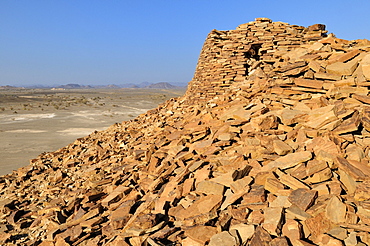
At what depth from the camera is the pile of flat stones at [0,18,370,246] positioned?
318cm

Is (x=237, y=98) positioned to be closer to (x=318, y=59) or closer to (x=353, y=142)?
(x=318, y=59)

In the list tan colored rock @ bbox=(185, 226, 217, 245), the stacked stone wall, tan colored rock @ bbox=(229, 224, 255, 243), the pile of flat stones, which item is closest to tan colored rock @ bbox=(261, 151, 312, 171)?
the pile of flat stones

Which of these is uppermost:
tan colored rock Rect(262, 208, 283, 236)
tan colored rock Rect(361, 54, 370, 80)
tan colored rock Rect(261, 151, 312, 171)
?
tan colored rock Rect(361, 54, 370, 80)

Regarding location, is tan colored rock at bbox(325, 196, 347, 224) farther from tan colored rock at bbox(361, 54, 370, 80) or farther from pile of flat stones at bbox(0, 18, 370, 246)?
tan colored rock at bbox(361, 54, 370, 80)

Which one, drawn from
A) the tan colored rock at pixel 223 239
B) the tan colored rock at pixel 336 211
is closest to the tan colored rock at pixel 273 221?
the tan colored rock at pixel 223 239

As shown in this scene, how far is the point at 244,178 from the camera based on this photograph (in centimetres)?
397

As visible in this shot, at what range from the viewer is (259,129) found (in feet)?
16.2

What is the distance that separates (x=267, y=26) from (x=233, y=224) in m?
8.01

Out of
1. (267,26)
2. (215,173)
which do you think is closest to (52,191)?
(215,173)

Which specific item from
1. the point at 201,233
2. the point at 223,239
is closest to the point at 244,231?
the point at 223,239

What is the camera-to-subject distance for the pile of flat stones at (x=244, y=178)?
3.18 meters

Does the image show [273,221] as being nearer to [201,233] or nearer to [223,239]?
[223,239]

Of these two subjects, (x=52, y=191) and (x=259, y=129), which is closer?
(x=259, y=129)

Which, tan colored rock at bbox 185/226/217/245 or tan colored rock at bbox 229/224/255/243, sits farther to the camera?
tan colored rock at bbox 185/226/217/245
